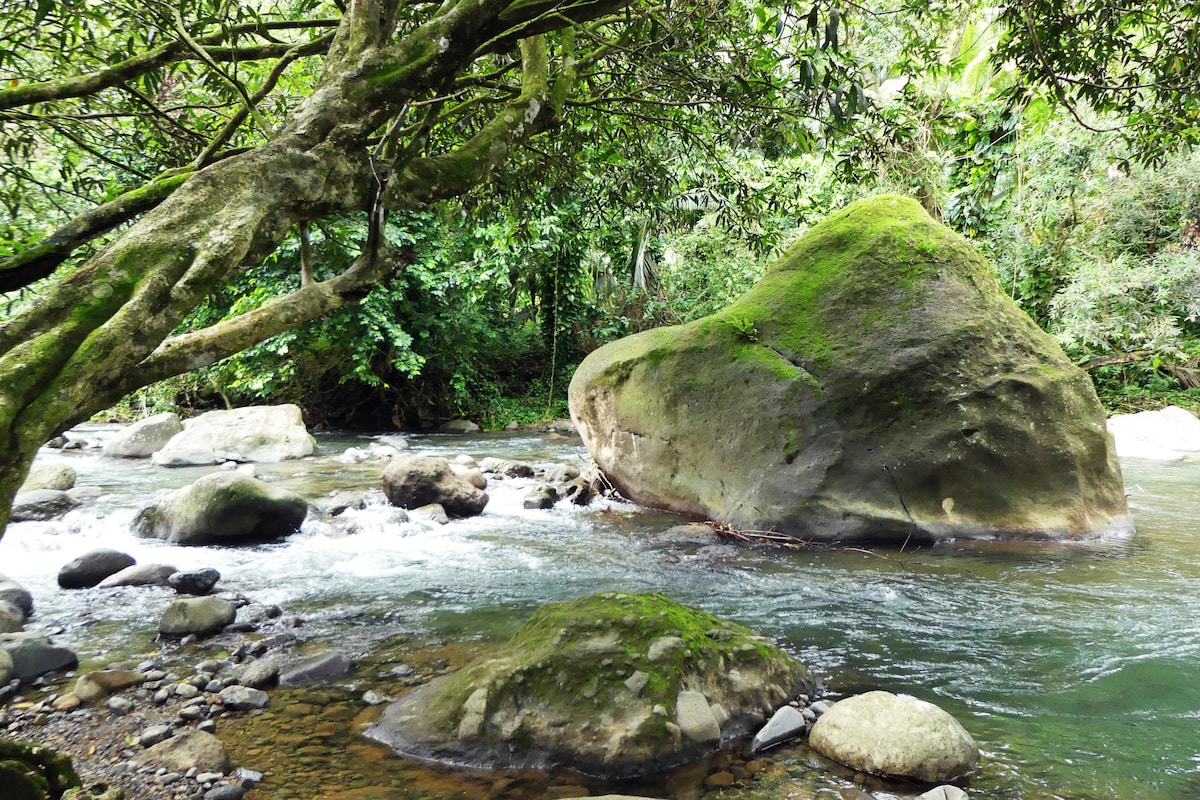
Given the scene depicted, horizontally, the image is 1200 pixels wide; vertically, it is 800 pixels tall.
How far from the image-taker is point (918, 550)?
22.6 ft

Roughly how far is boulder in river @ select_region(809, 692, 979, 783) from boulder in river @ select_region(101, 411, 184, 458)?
13.3 m

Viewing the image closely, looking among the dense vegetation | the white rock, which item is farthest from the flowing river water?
the white rock

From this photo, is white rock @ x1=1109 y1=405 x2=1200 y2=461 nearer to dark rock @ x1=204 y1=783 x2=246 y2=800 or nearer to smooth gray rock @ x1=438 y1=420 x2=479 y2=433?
smooth gray rock @ x1=438 y1=420 x2=479 y2=433

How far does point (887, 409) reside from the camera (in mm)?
7168

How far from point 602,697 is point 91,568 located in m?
4.76

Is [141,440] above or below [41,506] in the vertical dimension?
above

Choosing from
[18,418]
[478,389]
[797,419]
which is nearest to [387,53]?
[18,418]

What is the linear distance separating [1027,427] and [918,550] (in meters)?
1.59

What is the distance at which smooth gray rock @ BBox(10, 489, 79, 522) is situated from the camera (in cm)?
798

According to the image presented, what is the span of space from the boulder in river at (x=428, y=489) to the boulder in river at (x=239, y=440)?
4.80m

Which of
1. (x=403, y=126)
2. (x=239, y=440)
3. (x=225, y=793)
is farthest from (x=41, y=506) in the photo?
(x=225, y=793)

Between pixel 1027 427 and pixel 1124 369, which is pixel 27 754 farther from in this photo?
pixel 1124 369

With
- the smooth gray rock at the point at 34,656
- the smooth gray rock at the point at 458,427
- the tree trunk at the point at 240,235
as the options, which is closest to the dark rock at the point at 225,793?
the tree trunk at the point at 240,235

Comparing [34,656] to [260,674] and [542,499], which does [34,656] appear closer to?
[260,674]
